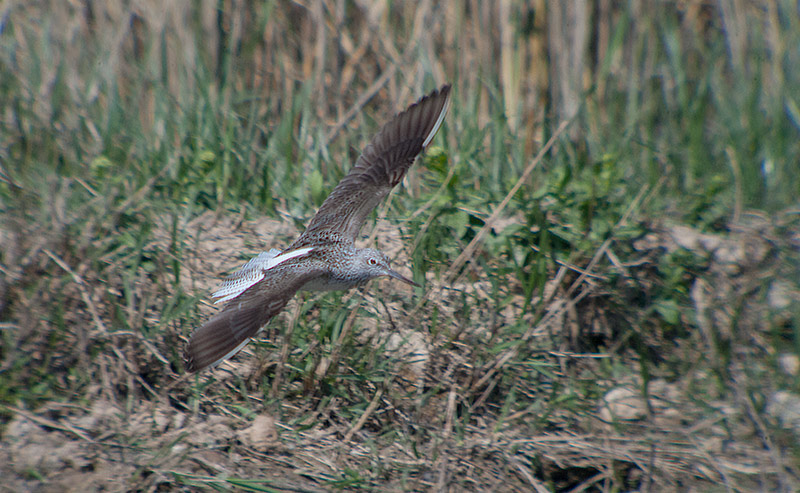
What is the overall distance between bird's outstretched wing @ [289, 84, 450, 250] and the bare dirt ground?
0.46 metres

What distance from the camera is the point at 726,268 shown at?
14.4ft

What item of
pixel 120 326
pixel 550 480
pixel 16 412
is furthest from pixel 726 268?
pixel 16 412

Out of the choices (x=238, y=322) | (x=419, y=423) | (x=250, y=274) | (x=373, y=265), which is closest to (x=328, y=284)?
(x=373, y=265)

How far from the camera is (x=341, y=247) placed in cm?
386

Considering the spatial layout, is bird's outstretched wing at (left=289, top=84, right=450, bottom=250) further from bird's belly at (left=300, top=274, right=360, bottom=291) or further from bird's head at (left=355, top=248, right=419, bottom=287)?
bird's belly at (left=300, top=274, right=360, bottom=291)

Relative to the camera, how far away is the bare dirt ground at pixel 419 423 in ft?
10.5

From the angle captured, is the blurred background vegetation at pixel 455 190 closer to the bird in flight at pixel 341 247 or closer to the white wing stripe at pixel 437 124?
the bird in flight at pixel 341 247

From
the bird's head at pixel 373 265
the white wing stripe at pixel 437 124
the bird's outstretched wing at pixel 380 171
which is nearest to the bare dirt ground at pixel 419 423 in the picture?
the bird's head at pixel 373 265

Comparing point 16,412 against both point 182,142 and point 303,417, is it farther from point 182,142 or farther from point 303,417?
point 182,142

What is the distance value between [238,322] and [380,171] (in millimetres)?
1390

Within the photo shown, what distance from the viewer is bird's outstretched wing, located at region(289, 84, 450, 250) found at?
392 centimetres

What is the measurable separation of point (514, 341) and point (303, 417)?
1213 mm

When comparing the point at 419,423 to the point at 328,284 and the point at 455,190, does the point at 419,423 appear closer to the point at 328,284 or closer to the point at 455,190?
the point at 328,284

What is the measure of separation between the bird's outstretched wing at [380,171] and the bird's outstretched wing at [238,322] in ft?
2.10
